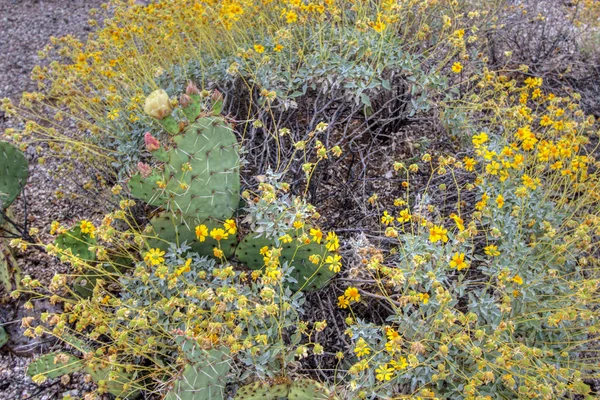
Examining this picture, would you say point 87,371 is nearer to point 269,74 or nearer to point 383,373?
point 383,373

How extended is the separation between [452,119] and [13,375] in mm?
2851

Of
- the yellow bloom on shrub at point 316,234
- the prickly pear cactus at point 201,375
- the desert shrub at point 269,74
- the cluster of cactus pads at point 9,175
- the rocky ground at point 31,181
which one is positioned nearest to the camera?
the prickly pear cactus at point 201,375

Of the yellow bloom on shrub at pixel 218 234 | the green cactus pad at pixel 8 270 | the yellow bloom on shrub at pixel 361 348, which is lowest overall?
the green cactus pad at pixel 8 270

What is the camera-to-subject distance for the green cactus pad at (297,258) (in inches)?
84.4

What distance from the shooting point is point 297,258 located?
2.20m

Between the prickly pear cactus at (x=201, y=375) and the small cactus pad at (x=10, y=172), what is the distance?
1.55 m

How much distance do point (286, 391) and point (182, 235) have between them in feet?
2.85

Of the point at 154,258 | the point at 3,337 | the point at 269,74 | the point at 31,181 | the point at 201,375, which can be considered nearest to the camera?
the point at 201,375

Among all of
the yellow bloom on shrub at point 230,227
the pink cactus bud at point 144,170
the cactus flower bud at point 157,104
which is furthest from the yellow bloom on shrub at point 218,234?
the cactus flower bud at point 157,104

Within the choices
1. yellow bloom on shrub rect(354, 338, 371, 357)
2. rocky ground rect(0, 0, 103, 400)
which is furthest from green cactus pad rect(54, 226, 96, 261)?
yellow bloom on shrub rect(354, 338, 371, 357)

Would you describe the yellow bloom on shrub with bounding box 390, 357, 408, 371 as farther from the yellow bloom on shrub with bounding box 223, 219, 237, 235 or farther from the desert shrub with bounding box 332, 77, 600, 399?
the yellow bloom on shrub with bounding box 223, 219, 237, 235

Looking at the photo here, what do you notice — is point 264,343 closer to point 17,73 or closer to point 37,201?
point 37,201

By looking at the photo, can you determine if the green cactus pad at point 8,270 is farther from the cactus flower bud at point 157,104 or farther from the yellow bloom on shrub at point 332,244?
the yellow bloom on shrub at point 332,244

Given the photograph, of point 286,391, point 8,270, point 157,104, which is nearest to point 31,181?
point 8,270
